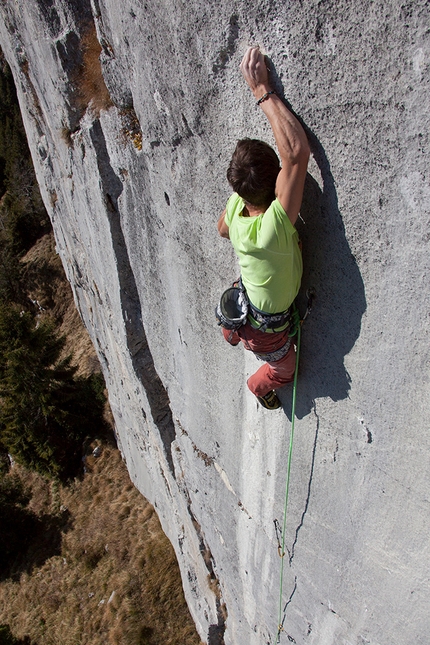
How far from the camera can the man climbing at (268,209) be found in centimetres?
241

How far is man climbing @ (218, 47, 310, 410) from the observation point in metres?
2.41

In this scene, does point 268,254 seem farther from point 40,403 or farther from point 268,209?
point 40,403

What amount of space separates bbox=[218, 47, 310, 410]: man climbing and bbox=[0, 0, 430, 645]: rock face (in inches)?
4.7

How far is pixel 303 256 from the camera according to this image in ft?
9.58

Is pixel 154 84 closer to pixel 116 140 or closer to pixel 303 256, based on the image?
pixel 116 140

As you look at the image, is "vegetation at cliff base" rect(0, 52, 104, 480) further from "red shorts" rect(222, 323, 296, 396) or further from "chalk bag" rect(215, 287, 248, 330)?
"chalk bag" rect(215, 287, 248, 330)

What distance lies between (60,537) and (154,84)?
11376 mm

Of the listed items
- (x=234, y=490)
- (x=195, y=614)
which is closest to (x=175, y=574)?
(x=195, y=614)

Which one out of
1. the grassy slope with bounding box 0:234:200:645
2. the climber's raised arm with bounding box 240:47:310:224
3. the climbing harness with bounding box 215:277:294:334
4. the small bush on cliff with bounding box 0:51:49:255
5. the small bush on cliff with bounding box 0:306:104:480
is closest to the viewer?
the climber's raised arm with bounding box 240:47:310:224

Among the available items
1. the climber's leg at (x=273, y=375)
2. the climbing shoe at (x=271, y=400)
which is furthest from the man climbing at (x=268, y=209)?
the climbing shoe at (x=271, y=400)

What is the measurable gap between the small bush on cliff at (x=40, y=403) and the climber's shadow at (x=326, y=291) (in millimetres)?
10928

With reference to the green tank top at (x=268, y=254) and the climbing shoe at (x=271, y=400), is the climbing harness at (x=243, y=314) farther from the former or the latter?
the climbing shoe at (x=271, y=400)

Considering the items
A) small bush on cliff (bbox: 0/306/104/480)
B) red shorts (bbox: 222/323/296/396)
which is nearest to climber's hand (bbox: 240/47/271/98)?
red shorts (bbox: 222/323/296/396)

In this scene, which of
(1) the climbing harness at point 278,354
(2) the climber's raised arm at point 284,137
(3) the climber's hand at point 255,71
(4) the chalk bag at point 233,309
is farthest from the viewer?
(1) the climbing harness at point 278,354
